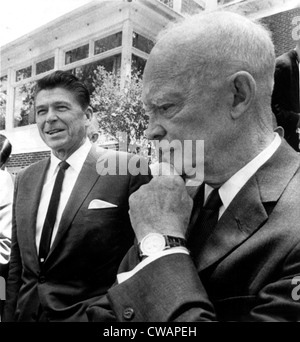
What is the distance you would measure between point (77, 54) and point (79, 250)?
72 centimetres

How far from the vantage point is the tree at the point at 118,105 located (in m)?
1.27

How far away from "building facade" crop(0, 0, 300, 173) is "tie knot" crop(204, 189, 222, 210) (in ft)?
1.63

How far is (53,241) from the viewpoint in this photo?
1294 mm

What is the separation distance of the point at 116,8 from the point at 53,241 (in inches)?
33.8

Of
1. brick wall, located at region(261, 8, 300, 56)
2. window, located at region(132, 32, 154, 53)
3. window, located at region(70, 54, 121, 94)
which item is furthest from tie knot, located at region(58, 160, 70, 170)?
brick wall, located at region(261, 8, 300, 56)

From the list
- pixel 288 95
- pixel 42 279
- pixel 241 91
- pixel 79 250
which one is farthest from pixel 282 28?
pixel 42 279

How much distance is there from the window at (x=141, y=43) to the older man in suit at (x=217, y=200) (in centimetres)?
18

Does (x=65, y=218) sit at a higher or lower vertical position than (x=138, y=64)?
lower

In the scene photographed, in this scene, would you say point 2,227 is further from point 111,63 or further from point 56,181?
point 111,63

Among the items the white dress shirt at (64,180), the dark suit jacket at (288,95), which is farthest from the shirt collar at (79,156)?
the dark suit jacket at (288,95)

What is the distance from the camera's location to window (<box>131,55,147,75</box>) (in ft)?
4.08

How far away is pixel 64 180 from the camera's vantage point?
138 cm

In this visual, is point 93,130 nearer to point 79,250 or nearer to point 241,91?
point 79,250

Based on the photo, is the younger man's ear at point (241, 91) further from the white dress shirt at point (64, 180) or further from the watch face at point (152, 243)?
the white dress shirt at point (64, 180)
